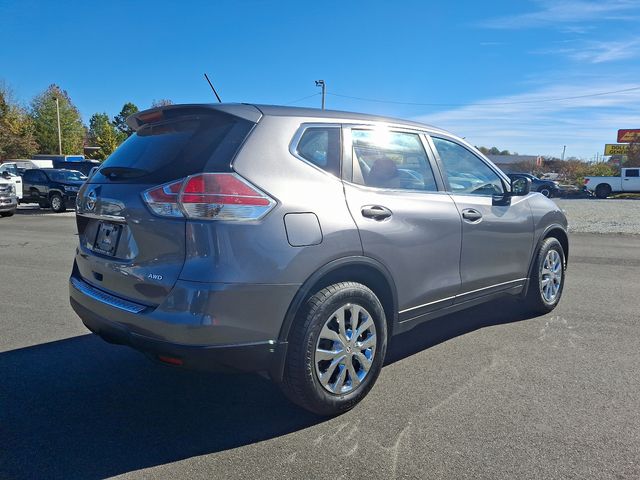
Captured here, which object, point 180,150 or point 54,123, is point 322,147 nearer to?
point 180,150

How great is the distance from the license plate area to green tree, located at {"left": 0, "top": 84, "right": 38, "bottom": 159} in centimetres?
5665

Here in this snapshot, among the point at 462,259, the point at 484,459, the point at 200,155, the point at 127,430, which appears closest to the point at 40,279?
the point at 127,430

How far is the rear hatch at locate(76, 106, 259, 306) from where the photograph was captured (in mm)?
2693

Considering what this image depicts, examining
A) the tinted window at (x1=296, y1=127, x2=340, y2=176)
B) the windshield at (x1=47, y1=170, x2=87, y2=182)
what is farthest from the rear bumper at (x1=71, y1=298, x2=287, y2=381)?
the windshield at (x1=47, y1=170, x2=87, y2=182)

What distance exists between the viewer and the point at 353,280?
316 centimetres

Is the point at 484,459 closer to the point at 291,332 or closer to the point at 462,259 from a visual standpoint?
the point at 291,332

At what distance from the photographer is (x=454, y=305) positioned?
13.0 ft

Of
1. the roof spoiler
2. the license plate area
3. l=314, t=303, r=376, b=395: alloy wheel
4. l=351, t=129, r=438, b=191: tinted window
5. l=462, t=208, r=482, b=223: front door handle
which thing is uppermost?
the roof spoiler

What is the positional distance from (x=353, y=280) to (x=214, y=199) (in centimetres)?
104

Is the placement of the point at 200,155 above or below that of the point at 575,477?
above

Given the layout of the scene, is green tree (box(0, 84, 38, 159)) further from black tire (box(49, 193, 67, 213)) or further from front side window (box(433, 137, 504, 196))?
front side window (box(433, 137, 504, 196))

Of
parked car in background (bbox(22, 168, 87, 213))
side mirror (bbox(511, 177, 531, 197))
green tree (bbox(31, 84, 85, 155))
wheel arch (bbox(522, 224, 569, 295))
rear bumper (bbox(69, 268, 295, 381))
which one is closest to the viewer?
rear bumper (bbox(69, 268, 295, 381))

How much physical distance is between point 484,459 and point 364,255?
1288 millimetres

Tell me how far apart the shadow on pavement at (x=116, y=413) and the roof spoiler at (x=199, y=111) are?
1781 mm
